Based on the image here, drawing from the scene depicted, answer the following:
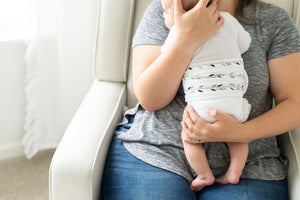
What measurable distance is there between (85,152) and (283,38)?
669mm

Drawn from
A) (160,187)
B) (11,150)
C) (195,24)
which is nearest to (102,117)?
(160,187)

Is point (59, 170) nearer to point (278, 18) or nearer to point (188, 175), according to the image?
point (188, 175)

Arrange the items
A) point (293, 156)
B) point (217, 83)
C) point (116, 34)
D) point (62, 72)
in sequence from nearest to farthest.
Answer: point (217, 83), point (293, 156), point (116, 34), point (62, 72)

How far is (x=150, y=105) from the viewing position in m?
1.09

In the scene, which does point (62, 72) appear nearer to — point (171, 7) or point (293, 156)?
point (171, 7)

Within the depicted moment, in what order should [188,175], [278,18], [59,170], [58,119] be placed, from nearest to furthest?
1. [59,170]
2. [188,175]
3. [278,18]
4. [58,119]

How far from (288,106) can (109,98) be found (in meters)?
0.56

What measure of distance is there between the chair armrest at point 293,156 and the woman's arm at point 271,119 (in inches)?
3.0

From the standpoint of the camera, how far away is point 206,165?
1.02 metres

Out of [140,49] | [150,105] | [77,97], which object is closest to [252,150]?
[150,105]

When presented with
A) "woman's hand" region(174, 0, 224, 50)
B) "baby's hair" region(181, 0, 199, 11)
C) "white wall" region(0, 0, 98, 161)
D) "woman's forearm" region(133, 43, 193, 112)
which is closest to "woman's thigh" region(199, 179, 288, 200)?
"woman's forearm" region(133, 43, 193, 112)

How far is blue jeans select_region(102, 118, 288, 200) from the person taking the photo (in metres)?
0.97

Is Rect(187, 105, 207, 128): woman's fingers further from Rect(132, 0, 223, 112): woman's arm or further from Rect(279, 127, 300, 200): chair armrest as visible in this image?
Rect(279, 127, 300, 200): chair armrest

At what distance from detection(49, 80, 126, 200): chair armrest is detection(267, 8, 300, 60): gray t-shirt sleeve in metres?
0.53
